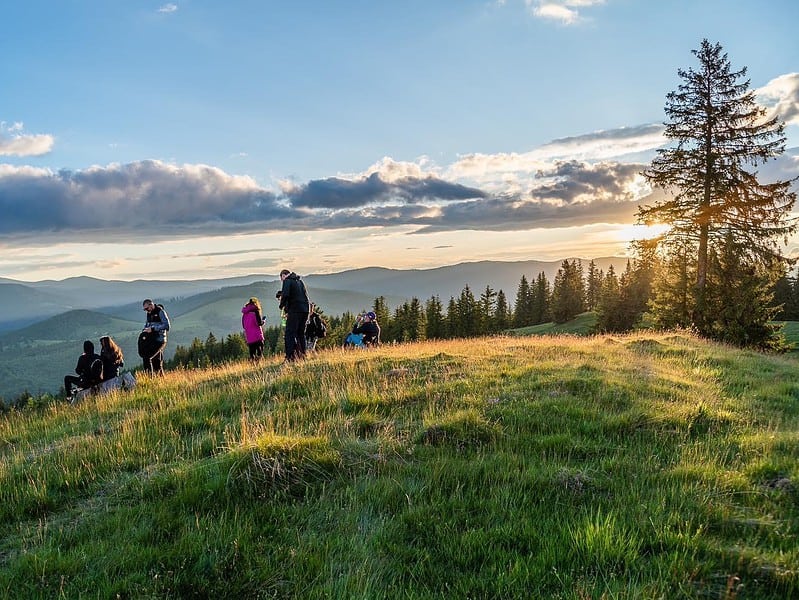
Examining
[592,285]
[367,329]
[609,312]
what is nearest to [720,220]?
[367,329]

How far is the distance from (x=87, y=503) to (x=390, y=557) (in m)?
3.22

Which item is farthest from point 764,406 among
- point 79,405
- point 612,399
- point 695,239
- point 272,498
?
point 695,239

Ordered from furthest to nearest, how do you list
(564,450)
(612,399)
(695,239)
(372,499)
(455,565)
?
(695,239) → (612,399) → (564,450) → (372,499) → (455,565)

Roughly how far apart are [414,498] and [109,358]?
10.1 m

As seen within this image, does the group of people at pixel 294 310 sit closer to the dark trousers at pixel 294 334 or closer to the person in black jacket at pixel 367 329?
the dark trousers at pixel 294 334

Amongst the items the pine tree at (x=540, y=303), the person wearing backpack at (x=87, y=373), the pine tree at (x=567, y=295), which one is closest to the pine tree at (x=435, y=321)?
the pine tree at (x=567, y=295)

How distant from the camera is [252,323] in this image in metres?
15.8

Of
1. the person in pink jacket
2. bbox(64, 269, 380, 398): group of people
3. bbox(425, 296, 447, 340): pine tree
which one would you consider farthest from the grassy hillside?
bbox(425, 296, 447, 340): pine tree

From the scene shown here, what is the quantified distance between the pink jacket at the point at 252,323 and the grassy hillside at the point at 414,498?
711 centimetres

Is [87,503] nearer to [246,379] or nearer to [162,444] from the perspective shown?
[162,444]

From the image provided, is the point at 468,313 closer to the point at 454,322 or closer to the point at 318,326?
the point at 454,322

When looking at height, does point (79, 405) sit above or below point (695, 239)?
below

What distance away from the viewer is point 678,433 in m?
6.52

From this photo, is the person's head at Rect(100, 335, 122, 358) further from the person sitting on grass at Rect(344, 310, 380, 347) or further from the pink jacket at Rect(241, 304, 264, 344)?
the person sitting on grass at Rect(344, 310, 380, 347)
